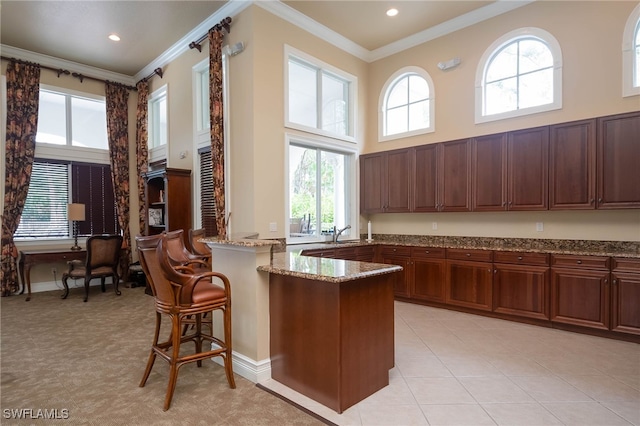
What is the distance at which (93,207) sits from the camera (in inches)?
259

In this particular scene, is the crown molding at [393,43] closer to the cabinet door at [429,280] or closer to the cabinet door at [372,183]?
the cabinet door at [372,183]

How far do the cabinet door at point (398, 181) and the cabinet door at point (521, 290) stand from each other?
65.8 inches

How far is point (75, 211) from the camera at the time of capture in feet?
19.4

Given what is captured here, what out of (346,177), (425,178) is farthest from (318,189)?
(425,178)

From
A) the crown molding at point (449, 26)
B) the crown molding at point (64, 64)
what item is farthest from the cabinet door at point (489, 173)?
the crown molding at point (64, 64)

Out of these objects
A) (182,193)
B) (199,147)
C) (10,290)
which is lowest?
(10,290)

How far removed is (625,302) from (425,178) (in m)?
2.69

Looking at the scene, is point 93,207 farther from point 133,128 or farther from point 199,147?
point 199,147

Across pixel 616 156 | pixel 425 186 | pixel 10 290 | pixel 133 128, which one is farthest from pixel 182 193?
pixel 616 156

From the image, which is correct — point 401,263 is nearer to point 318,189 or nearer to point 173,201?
point 318,189

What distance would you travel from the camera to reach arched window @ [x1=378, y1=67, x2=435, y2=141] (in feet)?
17.6

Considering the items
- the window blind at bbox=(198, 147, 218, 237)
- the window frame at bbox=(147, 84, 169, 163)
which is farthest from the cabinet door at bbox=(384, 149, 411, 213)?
the window frame at bbox=(147, 84, 169, 163)

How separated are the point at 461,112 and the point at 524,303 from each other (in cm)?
277

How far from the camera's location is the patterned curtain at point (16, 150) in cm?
553
